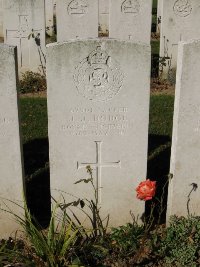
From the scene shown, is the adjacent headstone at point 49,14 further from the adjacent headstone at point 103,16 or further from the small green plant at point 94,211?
the small green plant at point 94,211

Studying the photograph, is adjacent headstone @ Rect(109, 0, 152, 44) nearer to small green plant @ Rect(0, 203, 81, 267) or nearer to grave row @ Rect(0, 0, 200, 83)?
grave row @ Rect(0, 0, 200, 83)

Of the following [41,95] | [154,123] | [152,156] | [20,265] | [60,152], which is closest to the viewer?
[20,265]

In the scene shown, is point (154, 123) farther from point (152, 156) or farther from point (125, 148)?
point (125, 148)

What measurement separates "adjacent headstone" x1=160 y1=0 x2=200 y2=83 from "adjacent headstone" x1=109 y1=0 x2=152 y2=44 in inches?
22.0

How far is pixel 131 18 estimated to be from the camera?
395 inches

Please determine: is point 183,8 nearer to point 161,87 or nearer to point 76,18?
point 161,87

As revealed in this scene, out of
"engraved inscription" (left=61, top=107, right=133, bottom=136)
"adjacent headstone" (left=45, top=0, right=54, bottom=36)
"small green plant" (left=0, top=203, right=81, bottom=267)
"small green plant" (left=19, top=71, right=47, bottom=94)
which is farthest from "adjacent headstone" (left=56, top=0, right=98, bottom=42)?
"small green plant" (left=0, top=203, right=81, bottom=267)

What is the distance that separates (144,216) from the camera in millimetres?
5086

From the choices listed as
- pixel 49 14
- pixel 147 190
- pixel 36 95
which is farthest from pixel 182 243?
pixel 49 14

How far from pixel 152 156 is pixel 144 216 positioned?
1976 millimetres

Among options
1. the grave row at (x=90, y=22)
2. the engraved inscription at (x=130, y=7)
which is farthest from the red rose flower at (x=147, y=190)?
the engraved inscription at (x=130, y=7)

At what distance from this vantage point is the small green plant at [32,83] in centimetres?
1024

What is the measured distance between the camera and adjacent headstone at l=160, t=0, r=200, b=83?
10273 mm

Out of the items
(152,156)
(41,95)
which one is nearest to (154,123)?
(152,156)
